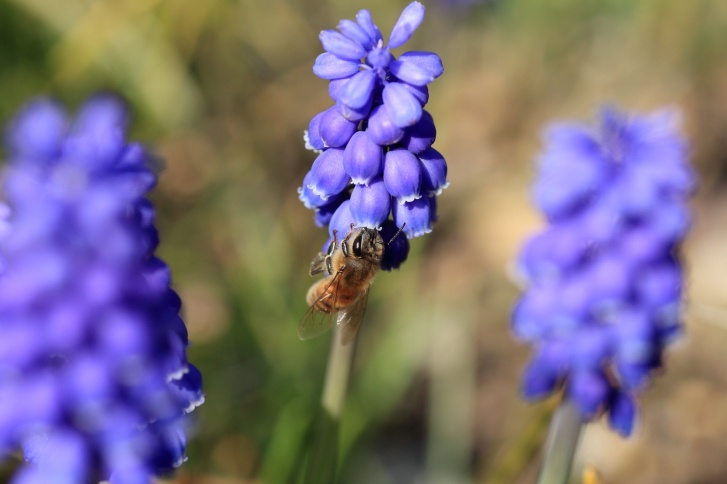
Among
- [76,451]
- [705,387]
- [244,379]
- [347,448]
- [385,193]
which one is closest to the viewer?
→ [76,451]

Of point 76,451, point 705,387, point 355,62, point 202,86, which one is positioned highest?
point 202,86

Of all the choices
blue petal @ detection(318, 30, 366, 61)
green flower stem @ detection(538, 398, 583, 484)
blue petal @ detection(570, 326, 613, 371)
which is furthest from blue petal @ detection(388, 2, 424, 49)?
green flower stem @ detection(538, 398, 583, 484)

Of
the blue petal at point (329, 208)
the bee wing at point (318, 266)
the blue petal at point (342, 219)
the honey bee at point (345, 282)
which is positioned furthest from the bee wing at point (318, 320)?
the blue petal at point (342, 219)

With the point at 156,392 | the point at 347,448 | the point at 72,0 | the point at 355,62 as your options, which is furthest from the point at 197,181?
the point at 156,392

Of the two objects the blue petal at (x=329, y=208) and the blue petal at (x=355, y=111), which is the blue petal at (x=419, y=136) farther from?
the blue petal at (x=329, y=208)

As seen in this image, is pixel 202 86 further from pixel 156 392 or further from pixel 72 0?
pixel 156 392

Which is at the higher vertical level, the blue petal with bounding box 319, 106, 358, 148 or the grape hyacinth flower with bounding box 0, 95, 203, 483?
the blue petal with bounding box 319, 106, 358, 148

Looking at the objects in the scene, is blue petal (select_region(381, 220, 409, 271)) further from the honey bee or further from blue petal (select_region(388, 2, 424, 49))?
blue petal (select_region(388, 2, 424, 49))
